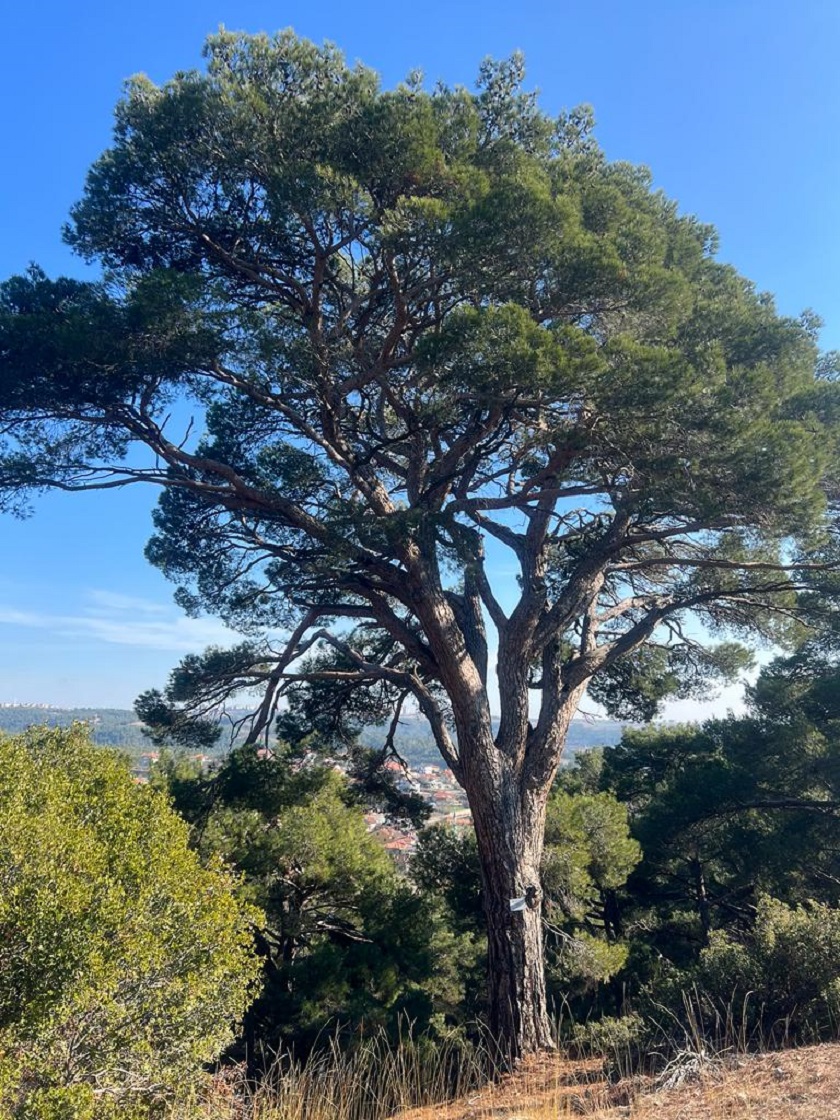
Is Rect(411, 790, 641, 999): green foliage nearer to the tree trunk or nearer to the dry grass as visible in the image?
the tree trunk

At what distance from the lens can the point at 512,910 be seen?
20.5 feet

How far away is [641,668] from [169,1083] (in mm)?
7506

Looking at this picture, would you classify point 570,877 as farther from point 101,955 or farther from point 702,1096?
point 101,955

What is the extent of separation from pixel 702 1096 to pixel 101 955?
3.26 metres

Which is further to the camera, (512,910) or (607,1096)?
(512,910)

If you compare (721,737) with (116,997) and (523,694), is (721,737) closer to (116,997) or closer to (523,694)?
(523,694)

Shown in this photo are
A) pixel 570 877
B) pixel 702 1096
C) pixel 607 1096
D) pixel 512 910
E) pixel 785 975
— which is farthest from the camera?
pixel 570 877

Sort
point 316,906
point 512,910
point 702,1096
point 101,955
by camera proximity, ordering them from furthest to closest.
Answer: point 316,906 < point 512,910 < point 702,1096 < point 101,955

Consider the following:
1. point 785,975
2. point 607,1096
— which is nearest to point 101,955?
point 607,1096

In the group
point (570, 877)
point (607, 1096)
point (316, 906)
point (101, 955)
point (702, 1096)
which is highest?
point (101, 955)

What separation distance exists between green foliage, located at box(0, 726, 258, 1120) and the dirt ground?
6.78 ft

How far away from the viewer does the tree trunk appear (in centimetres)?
603

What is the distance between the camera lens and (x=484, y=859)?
669 cm

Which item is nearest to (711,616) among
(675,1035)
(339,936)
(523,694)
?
(523,694)
